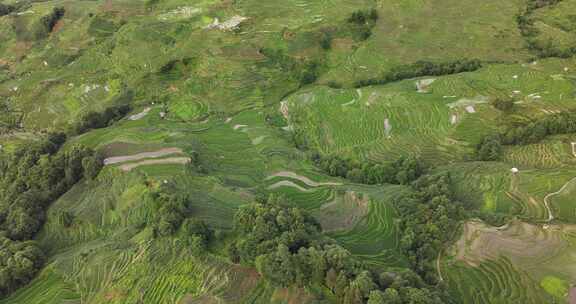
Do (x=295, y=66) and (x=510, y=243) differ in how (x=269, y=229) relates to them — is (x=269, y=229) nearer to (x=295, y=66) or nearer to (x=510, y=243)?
(x=510, y=243)

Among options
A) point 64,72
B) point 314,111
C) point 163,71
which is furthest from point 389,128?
point 64,72

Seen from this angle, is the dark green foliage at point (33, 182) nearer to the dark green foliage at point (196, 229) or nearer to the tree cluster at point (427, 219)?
the dark green foliage at point (196, 229)

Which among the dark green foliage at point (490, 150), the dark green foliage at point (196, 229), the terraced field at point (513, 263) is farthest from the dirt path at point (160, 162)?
the dark green foliage at point (490, 150)

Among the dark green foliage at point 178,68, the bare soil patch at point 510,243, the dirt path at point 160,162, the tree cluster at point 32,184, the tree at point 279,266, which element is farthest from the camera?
the dark green foliage at point 178,68

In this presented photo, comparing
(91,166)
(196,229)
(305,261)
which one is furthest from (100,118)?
(305,261)

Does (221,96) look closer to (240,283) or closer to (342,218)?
(342,218)
